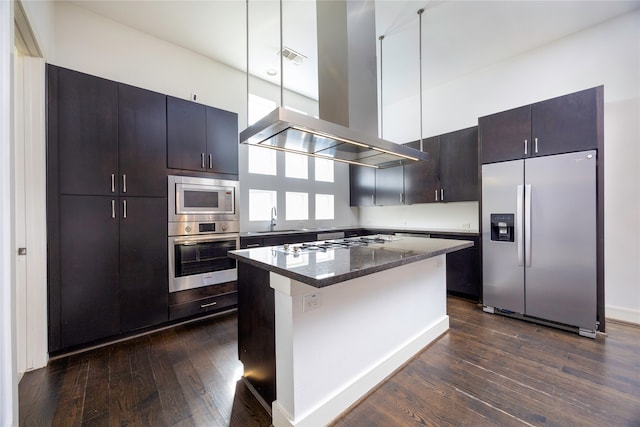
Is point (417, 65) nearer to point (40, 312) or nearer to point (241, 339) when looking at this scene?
point (241, 339)

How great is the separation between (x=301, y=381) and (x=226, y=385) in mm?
775

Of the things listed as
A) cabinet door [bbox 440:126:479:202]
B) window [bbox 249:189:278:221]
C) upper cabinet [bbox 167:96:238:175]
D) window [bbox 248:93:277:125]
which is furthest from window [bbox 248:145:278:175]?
cabinet door [bbox 440:126:479:202]

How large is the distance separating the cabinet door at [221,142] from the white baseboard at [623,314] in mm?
4645

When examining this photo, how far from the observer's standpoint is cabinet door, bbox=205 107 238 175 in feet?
9.86

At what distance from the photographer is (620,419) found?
150 cm

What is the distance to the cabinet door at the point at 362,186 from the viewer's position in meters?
4.97

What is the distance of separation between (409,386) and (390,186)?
3.37 metres

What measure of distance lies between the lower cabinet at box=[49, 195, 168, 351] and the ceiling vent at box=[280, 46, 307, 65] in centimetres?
235

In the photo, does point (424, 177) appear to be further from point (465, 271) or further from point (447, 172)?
point (465, 271)

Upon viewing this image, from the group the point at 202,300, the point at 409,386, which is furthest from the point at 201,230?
the point at 409,386

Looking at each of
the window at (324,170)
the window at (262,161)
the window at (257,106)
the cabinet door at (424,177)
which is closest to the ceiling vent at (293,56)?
the window at (257,106)

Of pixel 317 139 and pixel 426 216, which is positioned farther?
pixel 426 216

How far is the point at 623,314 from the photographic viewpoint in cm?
280

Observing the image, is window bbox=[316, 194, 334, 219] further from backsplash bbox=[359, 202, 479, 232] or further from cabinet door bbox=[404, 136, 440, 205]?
cabinet door bbox=[404, 136, 440, 205]
